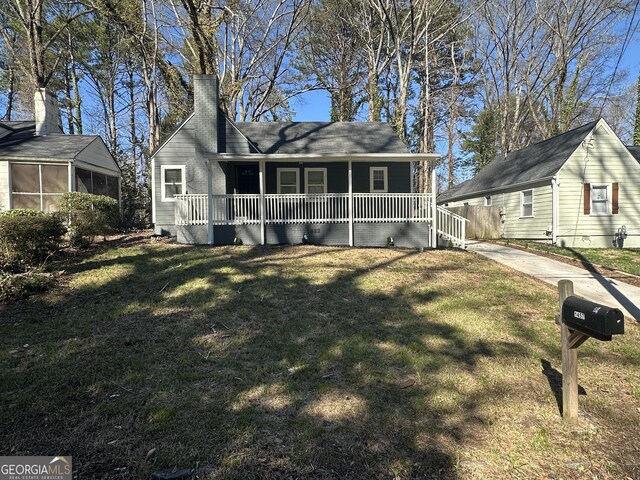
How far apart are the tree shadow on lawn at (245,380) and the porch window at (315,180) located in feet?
25.7

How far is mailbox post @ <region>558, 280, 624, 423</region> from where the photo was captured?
242 centimetres

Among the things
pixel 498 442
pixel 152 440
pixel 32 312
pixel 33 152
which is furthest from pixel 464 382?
pixel 33 152

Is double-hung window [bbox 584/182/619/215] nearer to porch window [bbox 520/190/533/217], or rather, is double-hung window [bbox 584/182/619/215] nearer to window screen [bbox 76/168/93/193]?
porch window [bbox 520/190/533/217]

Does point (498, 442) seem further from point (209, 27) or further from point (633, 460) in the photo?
point (209, 27)

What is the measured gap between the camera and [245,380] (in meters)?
3.69

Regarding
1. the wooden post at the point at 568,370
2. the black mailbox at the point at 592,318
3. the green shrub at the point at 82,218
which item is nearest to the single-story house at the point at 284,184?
the green shrub at the point at 82,218

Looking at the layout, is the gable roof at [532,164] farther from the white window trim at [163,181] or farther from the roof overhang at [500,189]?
the white window trim at [163,181]

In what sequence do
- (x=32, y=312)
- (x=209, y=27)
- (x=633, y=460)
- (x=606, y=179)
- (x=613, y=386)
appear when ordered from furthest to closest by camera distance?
1. (x=209, y=27)
2. (x=606, y=179)
3. (x=32, y=312)
4. (x=613, y=386)
5. (x=633, y=460)

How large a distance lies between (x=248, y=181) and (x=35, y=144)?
795 cm

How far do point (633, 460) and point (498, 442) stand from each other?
2.97 ft

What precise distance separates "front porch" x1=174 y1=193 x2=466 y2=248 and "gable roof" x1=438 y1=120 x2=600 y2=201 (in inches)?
281

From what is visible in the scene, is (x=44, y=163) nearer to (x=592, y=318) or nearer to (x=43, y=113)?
(x=43, y=113)

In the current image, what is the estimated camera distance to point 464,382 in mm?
3719

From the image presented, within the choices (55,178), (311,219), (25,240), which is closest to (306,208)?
(311,219)
